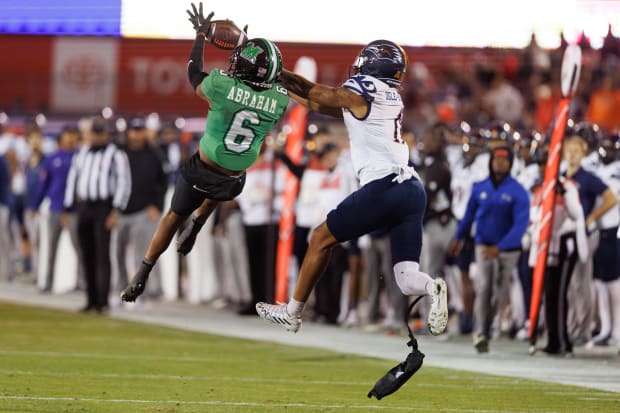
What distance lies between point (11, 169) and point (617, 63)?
1028 cm

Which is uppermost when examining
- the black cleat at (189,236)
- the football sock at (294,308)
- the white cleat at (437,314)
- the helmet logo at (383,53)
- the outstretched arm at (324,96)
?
the helmet logo at (383,53)

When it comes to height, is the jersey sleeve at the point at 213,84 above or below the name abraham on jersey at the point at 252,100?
above

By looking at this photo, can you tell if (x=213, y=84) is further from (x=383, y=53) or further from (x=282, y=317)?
(x=282, y=317)

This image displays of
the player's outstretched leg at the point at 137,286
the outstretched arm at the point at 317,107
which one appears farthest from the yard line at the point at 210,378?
the outstretched arm at the point at 317,107

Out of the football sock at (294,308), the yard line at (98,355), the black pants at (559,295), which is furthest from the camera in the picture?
the black pants at (559,295)

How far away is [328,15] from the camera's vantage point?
72.8ft

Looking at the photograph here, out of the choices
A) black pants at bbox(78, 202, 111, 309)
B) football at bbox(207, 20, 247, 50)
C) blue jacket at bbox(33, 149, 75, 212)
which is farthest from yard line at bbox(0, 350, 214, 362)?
blue jacket at bbox(33, 149, 75, 212)

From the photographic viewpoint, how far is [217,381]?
1143 centimetres

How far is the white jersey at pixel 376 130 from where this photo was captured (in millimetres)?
10062

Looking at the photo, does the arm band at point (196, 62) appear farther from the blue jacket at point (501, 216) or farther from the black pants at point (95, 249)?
the black pants at point (95, 249)

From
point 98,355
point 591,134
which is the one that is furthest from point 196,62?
point 591,134

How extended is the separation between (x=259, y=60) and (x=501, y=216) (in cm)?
509

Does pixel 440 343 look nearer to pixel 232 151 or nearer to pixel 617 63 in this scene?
pixel 232 151

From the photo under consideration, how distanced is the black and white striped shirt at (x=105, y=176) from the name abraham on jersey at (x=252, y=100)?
6.94m
